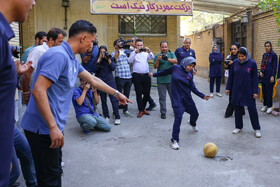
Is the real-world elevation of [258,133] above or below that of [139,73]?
below

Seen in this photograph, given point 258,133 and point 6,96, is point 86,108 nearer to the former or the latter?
point 258,133

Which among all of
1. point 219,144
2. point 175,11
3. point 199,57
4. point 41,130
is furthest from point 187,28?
point 41,130

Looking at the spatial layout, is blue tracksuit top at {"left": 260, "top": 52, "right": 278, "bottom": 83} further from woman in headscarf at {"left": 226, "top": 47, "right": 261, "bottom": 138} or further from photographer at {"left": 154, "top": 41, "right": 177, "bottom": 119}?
photographer at {"left": 154, "top": 41, "right": 177, "bottom": 119}

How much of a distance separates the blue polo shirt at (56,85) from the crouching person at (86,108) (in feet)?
11.0

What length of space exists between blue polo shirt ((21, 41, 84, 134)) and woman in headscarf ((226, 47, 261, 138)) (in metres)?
4.47

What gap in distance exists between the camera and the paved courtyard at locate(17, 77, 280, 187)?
4.12 meters

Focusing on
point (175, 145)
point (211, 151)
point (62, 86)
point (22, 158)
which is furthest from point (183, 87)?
point (62, 86)

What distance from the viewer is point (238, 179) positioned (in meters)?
4.12

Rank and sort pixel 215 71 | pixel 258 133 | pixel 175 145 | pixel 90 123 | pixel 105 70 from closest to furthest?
pixel 175 145 → pixel 258 133 → pixel 90 123 → pixel 105 70 → pixel 215 71

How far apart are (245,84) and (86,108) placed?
133 inches

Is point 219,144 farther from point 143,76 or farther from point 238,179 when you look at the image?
point 143,76

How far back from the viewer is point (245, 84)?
6.32 m

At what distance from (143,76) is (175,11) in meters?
3.46

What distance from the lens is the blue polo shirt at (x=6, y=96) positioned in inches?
49.1
